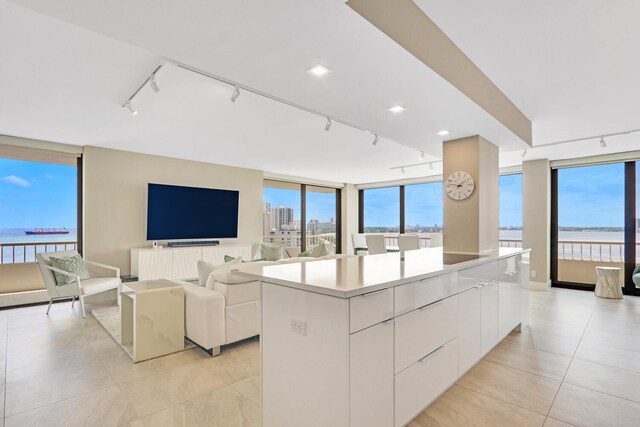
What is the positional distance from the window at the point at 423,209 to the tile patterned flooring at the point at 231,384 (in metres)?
5.06

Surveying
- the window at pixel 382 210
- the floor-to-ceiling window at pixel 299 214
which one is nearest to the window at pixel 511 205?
the window at pixel 382 210

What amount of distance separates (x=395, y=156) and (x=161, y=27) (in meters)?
4.77

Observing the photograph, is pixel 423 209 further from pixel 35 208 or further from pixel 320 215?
pixel 35 208

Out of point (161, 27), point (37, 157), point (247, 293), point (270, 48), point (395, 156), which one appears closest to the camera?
point (161, 27)

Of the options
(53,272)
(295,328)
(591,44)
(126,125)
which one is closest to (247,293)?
(295,328)

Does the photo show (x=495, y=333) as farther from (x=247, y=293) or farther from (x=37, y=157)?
(x=37, y=157)

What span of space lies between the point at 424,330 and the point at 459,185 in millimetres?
2203

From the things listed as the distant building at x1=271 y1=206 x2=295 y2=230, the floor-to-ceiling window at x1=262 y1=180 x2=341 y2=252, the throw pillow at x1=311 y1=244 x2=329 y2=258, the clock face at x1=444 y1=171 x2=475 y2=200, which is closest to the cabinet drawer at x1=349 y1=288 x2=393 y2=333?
the clock face at x1=444 y1=171 x2=475 y2=200

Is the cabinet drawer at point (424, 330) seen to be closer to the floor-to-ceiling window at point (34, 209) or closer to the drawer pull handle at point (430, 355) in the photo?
the drawer pull handle at point (430, 355)

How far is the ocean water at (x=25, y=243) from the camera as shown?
4.96 meters

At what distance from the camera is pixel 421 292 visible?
6.25 feet

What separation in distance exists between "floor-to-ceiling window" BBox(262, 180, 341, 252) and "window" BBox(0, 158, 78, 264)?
3.60 m

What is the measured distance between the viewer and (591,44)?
85.7 inches

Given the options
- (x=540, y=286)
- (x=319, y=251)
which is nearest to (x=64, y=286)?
(x=319, y=251)
